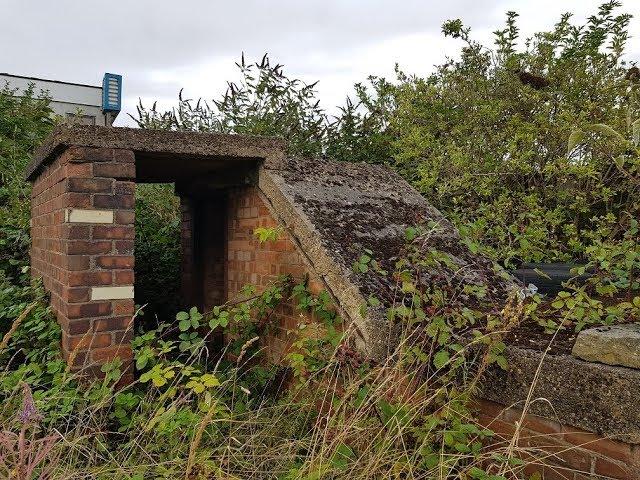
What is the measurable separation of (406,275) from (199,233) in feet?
10.0

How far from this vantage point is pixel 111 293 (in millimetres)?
3127

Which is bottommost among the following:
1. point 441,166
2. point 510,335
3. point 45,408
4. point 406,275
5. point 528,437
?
point 45,408

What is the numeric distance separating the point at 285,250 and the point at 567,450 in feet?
6.54

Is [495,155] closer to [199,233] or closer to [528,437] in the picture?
[199,233]

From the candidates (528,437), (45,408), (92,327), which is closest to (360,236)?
(528,437)

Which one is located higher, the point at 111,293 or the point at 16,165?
the point at 16,165

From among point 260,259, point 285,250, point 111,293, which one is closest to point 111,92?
point 260,259

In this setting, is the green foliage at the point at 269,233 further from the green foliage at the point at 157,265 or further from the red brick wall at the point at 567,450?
the green foliage at the point at 157,265

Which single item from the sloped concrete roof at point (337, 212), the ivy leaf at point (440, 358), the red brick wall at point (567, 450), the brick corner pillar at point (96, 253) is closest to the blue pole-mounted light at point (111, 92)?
the sloped concrete roof at point (337, 212)

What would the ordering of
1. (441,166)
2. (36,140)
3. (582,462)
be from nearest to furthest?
(582,462) → (441,166) → (36,140)

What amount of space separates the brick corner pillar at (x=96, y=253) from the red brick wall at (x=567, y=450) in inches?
86.1

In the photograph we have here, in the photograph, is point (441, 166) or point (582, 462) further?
point (441, 166)

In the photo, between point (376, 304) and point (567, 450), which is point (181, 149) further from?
point (567, 450)

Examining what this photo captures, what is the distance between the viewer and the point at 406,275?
2.64 m
